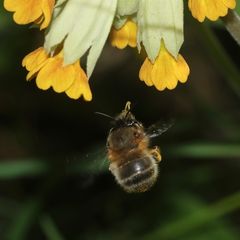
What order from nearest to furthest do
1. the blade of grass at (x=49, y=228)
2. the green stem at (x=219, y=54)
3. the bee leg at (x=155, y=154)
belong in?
the bee leg at (x=155, y=154), the green stem at (x=219, y=54), the blade of grass at (x=49, y=228)

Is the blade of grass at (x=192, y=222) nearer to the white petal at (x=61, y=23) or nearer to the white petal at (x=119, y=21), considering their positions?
the white petal at (x=119, y=21)

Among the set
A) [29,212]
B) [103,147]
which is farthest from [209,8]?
[29,212]

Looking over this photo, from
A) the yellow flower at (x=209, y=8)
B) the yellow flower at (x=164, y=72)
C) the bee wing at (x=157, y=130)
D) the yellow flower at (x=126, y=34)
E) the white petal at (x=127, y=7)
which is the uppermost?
the yellow flower at (x=126, y=34)

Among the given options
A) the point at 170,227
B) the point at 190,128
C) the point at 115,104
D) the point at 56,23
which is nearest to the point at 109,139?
the point at 56,23

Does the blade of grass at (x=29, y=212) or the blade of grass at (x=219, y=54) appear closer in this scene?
the blade of grass at (x=219, y=54)

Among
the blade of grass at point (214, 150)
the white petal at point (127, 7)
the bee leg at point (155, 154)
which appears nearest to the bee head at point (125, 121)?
the bee leg at point (155, 154)

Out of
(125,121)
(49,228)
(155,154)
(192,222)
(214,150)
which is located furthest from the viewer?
(192,222)

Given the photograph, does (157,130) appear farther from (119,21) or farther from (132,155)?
(119,21)

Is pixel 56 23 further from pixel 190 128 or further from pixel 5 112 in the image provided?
pixel 5 112
